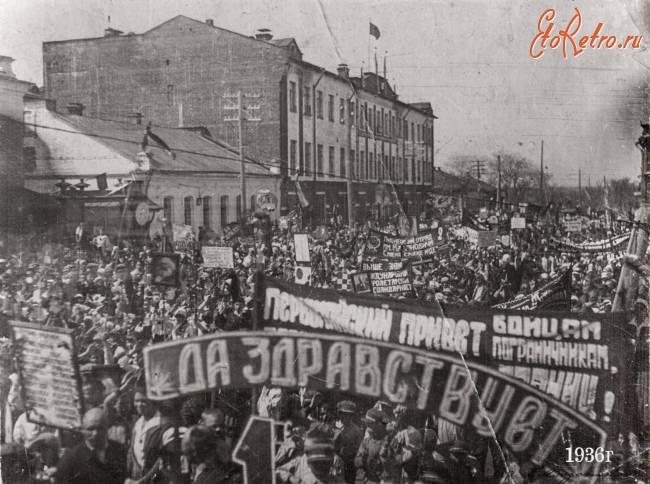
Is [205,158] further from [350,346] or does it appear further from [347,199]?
[350,346]

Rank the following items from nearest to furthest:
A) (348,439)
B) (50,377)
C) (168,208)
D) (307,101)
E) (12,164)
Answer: (348,439)
(50,377)
(12,164)
(168,208)
(307,101)

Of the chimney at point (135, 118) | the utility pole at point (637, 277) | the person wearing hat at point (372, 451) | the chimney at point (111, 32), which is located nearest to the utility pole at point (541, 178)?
the utility pole at point (637, 277)

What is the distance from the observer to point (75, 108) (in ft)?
22.9

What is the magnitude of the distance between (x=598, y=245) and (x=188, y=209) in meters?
4.20

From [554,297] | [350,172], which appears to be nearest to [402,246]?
[350,172]

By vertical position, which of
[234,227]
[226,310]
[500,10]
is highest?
[500,10]

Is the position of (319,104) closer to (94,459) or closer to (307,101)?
(307,101)

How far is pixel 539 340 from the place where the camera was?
17.4 feet

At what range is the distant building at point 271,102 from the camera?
6.59 meters

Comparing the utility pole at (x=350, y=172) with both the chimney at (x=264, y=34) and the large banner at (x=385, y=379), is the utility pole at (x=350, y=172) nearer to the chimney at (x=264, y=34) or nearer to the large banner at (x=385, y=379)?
the chimney at (x=264, y=34)

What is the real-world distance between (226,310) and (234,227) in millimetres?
936

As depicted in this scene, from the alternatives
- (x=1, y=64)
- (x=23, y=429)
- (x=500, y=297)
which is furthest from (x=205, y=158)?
(x=500, y=297)

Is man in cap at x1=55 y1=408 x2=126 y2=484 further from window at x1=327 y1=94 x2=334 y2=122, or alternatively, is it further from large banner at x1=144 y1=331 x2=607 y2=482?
window at x1=327 y1=94 x2=334 y2=122

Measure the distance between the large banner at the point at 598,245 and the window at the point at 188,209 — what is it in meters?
3.88
